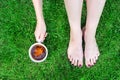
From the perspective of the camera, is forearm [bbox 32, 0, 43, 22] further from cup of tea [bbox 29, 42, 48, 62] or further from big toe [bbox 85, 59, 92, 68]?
big toe [bbox 85, 59, 92, 68]

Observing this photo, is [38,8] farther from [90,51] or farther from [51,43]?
[90,51]

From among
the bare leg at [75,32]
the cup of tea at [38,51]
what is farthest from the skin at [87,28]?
the cup of tea at [38,51]

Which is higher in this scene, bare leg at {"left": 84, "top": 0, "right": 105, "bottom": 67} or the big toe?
bare leg at {"left": 84, "top": 0, "right": 105, "bottom": 67}

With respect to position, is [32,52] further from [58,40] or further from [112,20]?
[112,20]

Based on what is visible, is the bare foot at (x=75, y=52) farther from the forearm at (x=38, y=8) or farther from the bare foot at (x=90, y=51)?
the forearm at (x=38, y=8)

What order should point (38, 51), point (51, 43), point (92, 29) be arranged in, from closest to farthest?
point (92, 29) < point (38, 51) < point (51, 43)

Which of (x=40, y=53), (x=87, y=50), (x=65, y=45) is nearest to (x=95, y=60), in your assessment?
(x=87, y=50)

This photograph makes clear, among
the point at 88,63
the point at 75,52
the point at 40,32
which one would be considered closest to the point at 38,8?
the point at 40,32

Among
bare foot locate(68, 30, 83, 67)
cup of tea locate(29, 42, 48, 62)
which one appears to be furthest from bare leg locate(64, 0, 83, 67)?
cup of tea locate(29, 42, 48, 62)
